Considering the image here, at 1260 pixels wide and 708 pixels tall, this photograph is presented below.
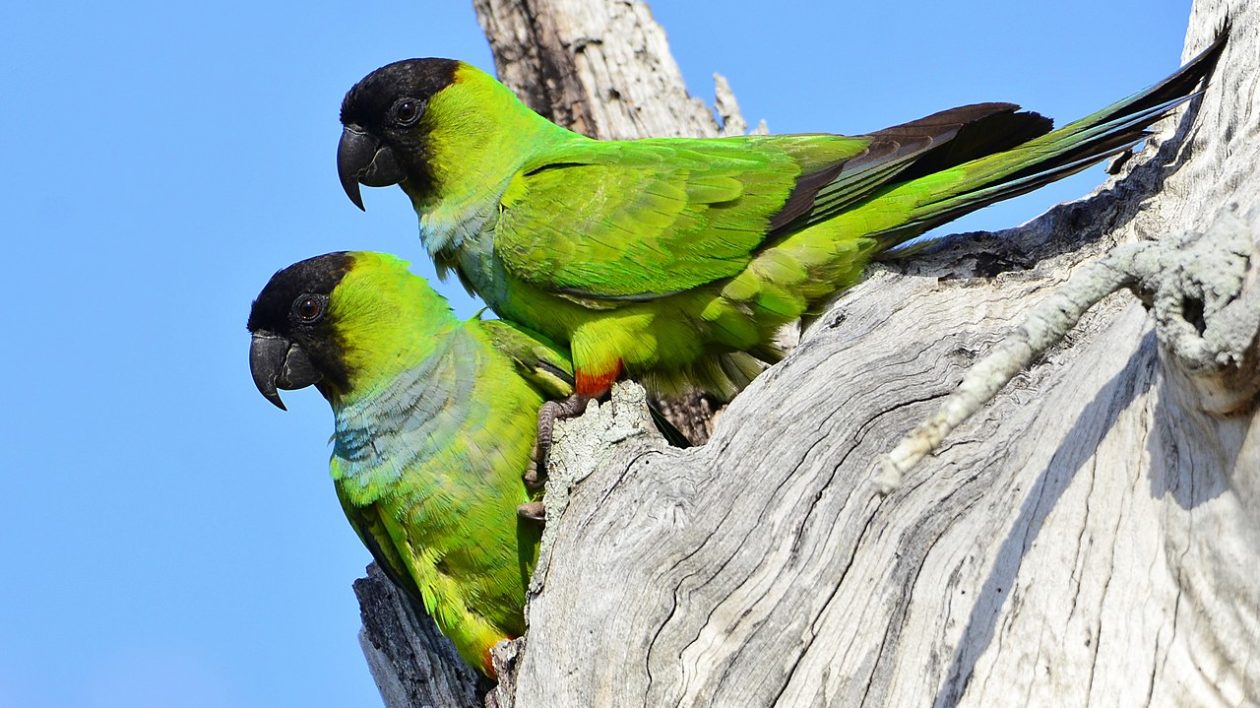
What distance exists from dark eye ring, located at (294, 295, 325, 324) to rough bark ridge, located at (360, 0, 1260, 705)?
1570 mm

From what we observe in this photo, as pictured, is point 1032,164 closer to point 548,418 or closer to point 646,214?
point 646,214

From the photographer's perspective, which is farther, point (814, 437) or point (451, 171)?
point (451, 171)

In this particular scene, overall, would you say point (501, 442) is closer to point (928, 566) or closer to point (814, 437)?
point (814, 437)

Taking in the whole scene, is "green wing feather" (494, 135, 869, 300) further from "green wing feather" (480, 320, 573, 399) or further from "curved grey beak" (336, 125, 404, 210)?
"curved grey beak" (336, 125, 404, 210)

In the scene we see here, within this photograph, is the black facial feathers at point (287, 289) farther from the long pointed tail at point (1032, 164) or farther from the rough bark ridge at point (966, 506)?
the long pointed tail at point (1032, 164)

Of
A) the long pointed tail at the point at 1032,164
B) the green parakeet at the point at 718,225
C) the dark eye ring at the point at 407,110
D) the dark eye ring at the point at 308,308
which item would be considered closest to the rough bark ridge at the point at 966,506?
the long pointed tail at the point at 1032,164

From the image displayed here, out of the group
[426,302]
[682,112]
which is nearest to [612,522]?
[426,302]

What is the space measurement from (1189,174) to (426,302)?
3.39m

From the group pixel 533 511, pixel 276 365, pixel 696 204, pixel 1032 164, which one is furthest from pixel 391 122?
pixel 1032 164

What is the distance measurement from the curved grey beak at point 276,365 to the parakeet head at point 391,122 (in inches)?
36.8

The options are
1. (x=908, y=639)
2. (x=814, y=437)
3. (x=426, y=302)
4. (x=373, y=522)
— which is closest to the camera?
(x=908, y=639)

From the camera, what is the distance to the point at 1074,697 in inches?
112

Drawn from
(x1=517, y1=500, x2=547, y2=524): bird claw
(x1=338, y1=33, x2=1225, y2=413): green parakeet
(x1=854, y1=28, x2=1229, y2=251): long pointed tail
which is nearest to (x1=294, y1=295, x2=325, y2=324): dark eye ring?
(x1=338, y1=33, x2=1225, y2=413): green parakeet

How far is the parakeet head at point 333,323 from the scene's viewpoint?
218 inches
